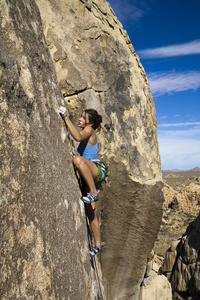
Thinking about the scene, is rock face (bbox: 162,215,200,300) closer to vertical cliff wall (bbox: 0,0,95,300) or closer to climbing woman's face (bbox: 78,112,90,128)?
vertical cliff wall (bbox: 0,0,95,300)

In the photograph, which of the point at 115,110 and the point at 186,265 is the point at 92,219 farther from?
the point at 186,265

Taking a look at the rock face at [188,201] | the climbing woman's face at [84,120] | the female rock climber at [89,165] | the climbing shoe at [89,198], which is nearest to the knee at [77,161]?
the female rock climber at [89,165]

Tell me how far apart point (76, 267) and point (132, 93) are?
3957mm

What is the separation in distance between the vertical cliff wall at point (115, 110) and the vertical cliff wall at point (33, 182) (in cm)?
174

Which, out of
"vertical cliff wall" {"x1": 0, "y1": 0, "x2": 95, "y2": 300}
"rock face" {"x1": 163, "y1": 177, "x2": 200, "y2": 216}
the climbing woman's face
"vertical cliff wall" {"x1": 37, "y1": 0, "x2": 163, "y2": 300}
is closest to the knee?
"vertical cliff wall" {"x1": 0, "y1": 0, "x2": 95, "y2": 300}

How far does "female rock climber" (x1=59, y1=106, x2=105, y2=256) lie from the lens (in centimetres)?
325

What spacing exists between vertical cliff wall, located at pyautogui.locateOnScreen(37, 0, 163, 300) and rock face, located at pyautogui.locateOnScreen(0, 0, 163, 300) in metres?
0.02

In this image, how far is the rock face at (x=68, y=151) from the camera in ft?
6.21

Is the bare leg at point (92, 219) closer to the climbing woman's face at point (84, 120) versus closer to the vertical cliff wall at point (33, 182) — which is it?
the vertical cliff wall at point (33, 182)

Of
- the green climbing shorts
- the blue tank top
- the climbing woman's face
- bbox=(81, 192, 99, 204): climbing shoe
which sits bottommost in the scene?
bbox=(81, 192, 99, 204): climbing shoe

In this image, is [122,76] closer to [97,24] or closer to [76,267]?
[97,24]

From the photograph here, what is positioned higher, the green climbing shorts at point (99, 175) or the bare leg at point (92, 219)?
the green climbing shorts at point (99, 175)

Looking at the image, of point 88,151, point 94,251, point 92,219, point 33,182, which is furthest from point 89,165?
point 33,182

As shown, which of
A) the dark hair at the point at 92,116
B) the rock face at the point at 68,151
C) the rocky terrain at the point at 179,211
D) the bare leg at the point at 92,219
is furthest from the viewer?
the rocky terrain at the point at 179,211
